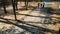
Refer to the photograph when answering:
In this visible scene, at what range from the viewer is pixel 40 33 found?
6.95 ft

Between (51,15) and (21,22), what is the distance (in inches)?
32.2

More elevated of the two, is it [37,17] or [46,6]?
[46,6]

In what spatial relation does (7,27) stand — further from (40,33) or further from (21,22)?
(40,33)

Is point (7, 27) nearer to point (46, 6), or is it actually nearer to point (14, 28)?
point (14, 28)

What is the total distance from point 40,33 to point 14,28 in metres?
0.55

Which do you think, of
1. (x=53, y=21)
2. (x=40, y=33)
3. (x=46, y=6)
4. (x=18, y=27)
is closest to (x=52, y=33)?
(x=40, y=33)

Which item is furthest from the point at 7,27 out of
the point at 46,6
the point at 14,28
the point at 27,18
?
the point at 46,6

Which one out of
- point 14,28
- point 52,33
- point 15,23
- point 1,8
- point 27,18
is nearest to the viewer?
point 52,33

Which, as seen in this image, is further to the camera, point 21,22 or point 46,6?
point 46,6

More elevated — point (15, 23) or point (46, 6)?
point (46, 6)

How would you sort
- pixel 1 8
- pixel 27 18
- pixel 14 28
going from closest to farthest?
pixel 14 28
pixel 27 18
pixel 1 8

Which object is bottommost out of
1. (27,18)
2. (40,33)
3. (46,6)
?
(40,33)

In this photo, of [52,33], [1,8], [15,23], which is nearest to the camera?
[52,33]

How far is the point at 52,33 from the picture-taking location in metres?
2.11
